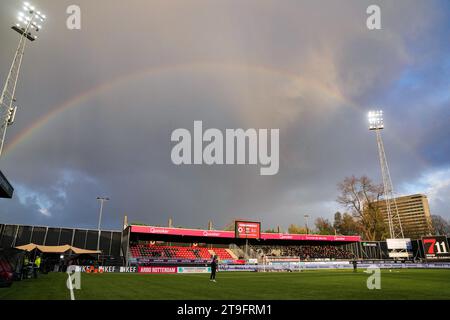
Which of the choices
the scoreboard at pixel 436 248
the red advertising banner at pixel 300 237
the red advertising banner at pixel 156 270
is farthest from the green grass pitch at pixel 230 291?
the scoreboard at pixel 436 248

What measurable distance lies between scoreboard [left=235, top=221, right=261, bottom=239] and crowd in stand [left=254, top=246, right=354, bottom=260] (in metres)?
15.1

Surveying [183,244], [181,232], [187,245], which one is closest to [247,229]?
[181,232]

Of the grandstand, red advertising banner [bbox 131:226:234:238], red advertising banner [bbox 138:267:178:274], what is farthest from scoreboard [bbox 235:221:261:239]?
red advertising banner [bbox 138:267:178:274]

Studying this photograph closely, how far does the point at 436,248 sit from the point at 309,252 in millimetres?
26431

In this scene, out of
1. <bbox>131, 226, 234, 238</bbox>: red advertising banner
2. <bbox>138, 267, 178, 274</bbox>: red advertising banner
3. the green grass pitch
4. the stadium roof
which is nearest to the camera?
the green grass pitch

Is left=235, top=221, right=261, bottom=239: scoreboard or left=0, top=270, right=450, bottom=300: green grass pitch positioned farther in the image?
left=235, top=221, right=261, bottom=239: scoreboard

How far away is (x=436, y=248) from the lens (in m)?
59.8

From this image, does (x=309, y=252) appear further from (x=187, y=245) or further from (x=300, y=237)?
(x=187, y=245)

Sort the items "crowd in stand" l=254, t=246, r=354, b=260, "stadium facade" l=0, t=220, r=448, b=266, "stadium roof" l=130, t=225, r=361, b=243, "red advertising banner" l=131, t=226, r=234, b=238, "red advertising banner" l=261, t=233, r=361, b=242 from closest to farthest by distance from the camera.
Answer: "stadium facade" l=0, t=220, r=448, b=266, "red advertising banner" l=131, t=226, r=234, b=238, "stadium roof" l=130, t=225, r=361, b=243, "red advertising banner" l=261, t=233, r=361, b=242, "crowd in stand" l=254, t=246, r=354, b=260

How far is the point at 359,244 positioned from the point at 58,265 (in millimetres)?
68781

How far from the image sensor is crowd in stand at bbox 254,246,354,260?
6956cm

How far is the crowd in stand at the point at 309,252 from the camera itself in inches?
2739

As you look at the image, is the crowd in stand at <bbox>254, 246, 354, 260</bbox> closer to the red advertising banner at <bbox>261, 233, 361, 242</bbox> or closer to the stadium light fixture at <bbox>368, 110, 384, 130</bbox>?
the red advertising banner at <bbox>261, 233, 361, 242</bbox>
